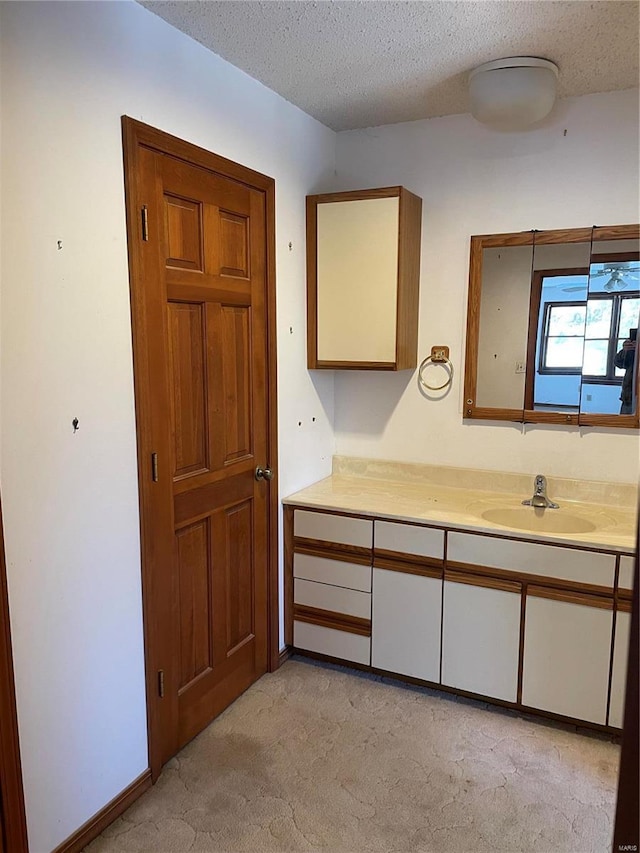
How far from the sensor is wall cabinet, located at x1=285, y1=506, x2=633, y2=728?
2260 mm

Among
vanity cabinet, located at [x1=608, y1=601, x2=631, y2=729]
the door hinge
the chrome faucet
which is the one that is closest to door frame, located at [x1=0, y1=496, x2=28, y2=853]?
the door hinge

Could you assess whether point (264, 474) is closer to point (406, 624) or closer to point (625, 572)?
point (406, 624)

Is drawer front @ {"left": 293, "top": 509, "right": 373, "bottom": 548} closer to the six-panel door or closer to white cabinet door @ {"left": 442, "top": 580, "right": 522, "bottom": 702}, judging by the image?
the six-panel door

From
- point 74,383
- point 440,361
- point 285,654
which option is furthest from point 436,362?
point 74,383

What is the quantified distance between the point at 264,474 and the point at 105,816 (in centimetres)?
131

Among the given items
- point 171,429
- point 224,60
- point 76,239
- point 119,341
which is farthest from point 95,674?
point 224,60

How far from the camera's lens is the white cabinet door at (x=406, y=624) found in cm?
255

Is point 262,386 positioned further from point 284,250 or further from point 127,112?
point 127,112

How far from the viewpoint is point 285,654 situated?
288cm

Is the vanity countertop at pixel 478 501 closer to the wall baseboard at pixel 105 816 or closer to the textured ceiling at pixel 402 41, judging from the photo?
the wall baseboard at pixel 105 816

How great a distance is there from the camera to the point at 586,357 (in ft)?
8.53

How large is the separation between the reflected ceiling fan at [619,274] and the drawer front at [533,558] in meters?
1.10

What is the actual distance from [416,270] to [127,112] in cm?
150

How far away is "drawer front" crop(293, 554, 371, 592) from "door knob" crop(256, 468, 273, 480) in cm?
44
